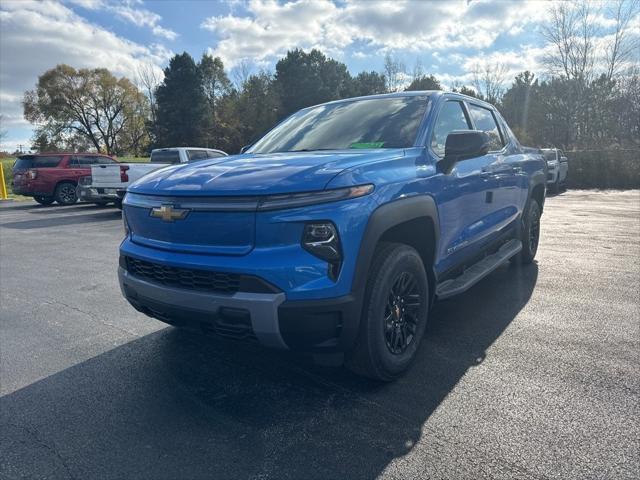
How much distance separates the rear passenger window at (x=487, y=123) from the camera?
14.5ft

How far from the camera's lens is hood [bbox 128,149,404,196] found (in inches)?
95.5

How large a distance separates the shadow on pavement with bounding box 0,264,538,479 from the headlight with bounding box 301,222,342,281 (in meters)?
0.84

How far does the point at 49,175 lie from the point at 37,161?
0.90 metres

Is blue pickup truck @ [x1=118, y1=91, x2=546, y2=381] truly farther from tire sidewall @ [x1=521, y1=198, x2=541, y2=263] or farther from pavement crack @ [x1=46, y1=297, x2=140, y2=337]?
tire sidewall @ [x1=521, y1=198, x2=541, y2=263]

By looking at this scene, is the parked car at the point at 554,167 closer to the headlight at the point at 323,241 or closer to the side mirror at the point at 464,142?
the side mirror at the point at 464,142

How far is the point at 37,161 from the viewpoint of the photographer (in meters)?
16.1

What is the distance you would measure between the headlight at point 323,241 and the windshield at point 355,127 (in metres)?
1.13

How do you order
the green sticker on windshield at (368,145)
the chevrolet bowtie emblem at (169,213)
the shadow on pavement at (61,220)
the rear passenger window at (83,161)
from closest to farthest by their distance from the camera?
1. the chevrolet bowtie emblem at (169,213)
2. the green sticker on windshield at (368,145)
3. the shadow on pavement at (61,220)
4. the rear passenger window at (83,161)

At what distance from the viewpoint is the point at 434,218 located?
122 inches

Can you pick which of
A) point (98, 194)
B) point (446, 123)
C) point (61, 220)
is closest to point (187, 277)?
point (446, 123)

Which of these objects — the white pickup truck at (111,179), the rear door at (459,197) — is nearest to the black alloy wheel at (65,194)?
the white pickup truck at (111,179)

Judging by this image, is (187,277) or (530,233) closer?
(187,277)

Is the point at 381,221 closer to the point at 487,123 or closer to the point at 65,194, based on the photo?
the point at 487,123

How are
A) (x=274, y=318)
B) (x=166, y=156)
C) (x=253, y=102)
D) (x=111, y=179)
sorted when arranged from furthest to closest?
(x=253, y=102) < (x=166, y=156) < (x=111, y=179) < (x=274, y=318)
